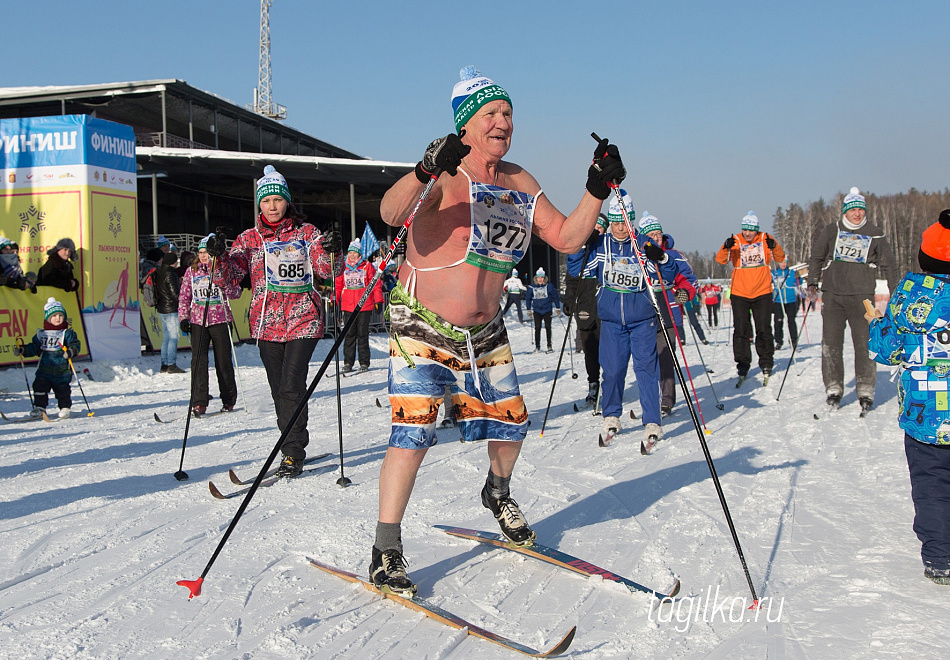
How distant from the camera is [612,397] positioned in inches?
263

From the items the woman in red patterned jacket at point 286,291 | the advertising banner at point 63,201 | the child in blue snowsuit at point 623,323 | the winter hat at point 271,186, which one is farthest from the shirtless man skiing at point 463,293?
the advertising banner at point 63,201

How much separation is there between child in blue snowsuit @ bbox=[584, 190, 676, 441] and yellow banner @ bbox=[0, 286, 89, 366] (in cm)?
828

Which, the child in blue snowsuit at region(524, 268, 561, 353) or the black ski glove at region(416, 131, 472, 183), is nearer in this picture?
the black ski glove at region(416, 131, 472, 183)

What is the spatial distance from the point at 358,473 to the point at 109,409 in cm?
539

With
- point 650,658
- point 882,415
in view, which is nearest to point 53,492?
point 650,658

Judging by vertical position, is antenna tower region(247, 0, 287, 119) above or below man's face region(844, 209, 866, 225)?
above

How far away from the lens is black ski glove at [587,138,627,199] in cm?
318

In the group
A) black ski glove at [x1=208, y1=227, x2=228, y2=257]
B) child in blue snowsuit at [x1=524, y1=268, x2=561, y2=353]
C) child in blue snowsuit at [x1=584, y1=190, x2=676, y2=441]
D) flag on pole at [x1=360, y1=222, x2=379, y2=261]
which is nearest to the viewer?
black ski glove at [x1=208, y1=227, x2=228, y2=257]

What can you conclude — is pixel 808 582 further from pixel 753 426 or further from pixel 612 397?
pixel 753 426

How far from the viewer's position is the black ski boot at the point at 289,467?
213 inches

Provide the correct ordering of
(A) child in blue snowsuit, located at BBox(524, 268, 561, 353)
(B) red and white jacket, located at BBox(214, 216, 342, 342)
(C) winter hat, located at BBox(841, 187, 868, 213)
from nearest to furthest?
(B) red and white jacket, located at BBox(214, 216, 342, 342) < (C) winter hat, located at BBox(841, 187, 868, 213) < (A) child in blue snowsuit, located at BBox(524, 268, 561, 353)

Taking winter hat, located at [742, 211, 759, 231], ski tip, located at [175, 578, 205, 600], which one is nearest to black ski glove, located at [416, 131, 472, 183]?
ski tip, located at [175, 578, 205, 600]

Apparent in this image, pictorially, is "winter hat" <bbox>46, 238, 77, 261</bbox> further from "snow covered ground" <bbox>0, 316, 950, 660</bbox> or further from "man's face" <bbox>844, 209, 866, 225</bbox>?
"man's face" <bbox>844, 209, 866, 225</bbox>

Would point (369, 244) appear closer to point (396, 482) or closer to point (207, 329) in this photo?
point (207, 329)
